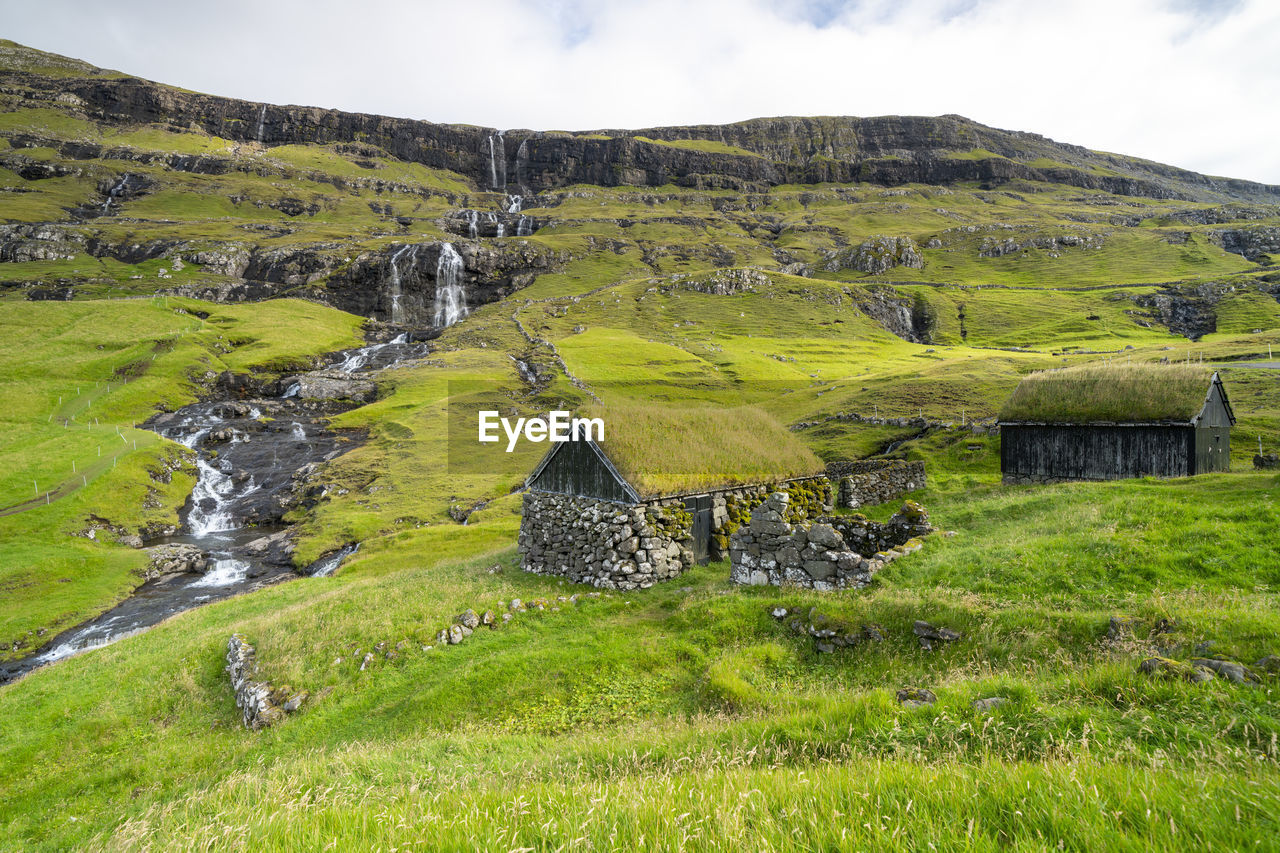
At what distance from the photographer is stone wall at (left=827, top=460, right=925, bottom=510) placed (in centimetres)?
2820

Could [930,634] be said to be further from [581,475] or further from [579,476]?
[579,476]

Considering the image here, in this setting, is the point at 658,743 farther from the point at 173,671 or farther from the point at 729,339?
the point at 729,339

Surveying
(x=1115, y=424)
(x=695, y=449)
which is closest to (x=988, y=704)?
(x=695, y=449)

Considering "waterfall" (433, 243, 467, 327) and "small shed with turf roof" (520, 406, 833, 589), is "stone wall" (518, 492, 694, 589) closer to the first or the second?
"small shed with turf roof" (520, 406, 833, 589)

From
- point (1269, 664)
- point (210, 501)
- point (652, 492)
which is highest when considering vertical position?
point (1269, 664)

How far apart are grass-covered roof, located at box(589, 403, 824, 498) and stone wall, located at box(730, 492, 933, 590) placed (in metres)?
5.15

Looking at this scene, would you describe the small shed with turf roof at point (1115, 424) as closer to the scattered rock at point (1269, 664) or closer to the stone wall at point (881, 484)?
the stone wall at point (881, 484)

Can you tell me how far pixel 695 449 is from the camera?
24500 millimetres

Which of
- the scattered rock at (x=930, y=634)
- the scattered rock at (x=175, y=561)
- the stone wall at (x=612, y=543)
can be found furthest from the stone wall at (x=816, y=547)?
the scattered rock at (x=175, y=561)

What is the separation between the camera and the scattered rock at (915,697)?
753 cm

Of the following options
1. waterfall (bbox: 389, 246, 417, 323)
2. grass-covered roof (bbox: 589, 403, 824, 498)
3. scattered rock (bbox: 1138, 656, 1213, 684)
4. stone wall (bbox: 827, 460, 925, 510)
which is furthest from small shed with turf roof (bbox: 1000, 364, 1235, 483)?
waterfall (bbox: 389, 246, 417, 323)

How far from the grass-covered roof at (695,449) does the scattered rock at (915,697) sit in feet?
46.4

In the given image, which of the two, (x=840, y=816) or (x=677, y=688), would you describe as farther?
(x=677, y=688)

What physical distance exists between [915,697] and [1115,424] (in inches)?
1288
